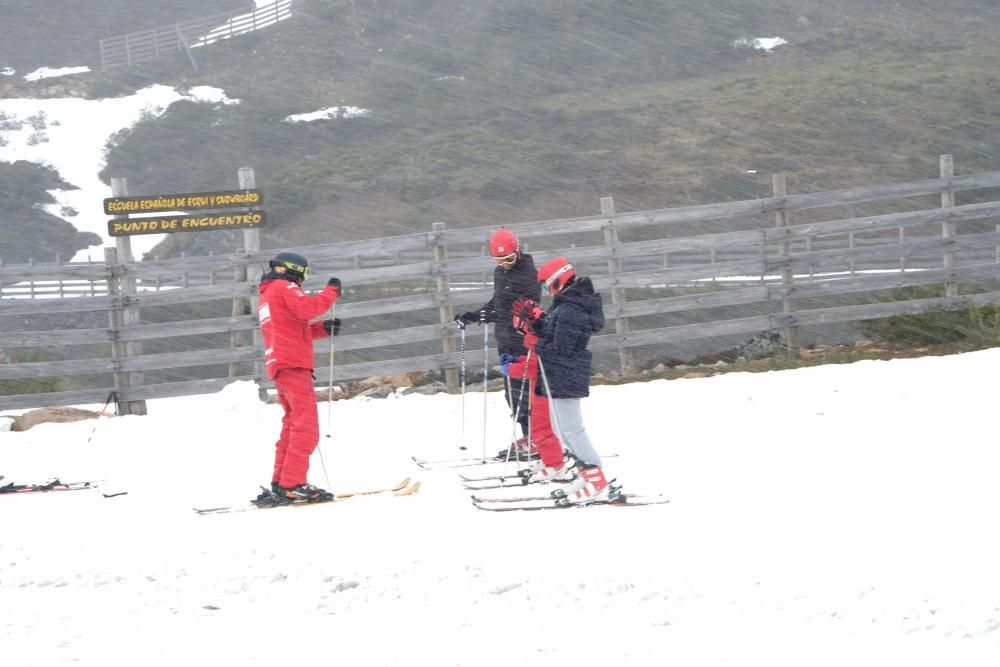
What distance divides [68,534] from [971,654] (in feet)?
16.9

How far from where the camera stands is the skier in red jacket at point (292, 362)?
7793 mm

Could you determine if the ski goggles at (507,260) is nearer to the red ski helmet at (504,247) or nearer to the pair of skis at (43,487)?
the red ski helmet at (504,247)

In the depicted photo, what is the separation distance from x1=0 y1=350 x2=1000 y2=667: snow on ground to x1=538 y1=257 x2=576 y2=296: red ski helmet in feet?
4.55

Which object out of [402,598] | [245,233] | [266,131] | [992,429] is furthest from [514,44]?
[402,598]

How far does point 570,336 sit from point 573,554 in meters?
1.75

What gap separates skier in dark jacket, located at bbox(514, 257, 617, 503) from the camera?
282 inches

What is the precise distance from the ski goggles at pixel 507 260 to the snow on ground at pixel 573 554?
1.54m

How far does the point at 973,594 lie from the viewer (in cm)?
474

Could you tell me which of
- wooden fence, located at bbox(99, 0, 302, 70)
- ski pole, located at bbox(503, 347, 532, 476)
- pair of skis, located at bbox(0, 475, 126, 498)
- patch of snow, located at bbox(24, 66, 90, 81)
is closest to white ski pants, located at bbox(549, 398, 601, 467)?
ski pole, located at bbox(503, 347, 532, 476)

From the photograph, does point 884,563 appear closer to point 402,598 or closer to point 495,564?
point 495,564

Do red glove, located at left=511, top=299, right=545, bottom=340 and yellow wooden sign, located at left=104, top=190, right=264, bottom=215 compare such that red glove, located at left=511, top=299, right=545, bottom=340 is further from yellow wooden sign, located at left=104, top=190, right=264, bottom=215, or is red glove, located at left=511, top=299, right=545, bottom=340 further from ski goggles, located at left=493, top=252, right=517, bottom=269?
yellow wooden sign, located at left=104, top=190, right=264, bottom=215

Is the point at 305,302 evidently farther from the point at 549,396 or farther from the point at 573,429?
the point at 573,429

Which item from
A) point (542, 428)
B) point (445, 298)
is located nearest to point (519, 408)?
point (542, 428)

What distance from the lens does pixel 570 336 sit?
724 cm
